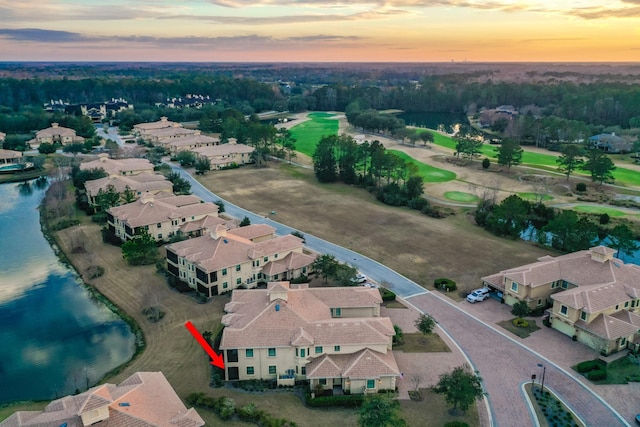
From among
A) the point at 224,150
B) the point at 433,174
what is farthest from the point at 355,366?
the point at 224,150

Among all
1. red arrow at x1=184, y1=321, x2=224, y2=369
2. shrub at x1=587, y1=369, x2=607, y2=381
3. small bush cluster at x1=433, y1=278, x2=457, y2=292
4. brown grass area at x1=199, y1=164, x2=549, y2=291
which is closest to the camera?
shrub at x1=587, y1=369, x2=607, y2=381

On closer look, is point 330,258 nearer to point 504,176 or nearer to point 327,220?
point 327,220

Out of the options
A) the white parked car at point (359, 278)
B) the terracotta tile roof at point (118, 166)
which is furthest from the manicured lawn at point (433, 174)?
the terracotta tile roof at point (118, 166)

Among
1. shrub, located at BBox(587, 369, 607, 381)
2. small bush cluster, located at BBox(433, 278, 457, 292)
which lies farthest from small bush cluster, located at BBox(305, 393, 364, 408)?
small bush cluster, located at BBox(433, 278, 457, 292)

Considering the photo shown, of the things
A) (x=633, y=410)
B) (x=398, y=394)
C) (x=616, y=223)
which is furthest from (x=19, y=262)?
(x=616, y=223)

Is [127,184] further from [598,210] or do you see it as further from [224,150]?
[598,210]

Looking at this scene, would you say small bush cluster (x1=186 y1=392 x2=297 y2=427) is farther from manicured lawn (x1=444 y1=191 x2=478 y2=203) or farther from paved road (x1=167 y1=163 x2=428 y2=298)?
manicured lawn (x1=444 y1=191 x2=478 y2=203)
